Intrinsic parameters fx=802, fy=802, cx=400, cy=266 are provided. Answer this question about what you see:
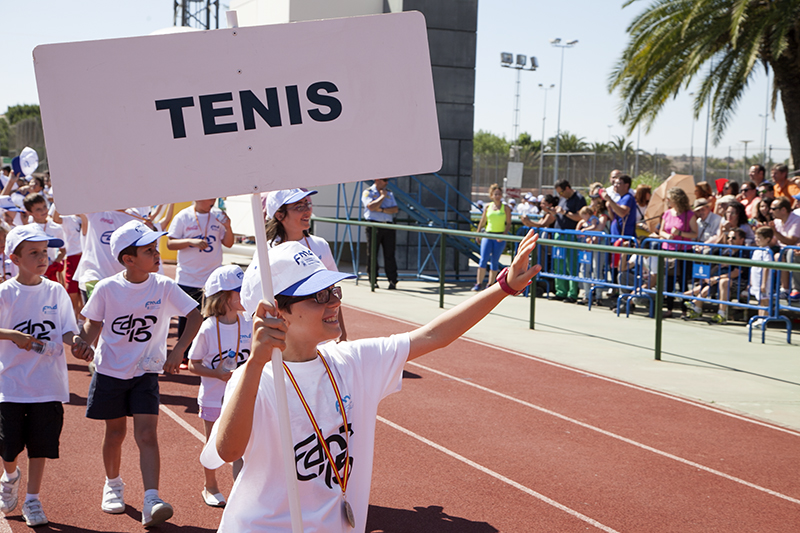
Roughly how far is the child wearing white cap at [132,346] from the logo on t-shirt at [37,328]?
0.21 meters

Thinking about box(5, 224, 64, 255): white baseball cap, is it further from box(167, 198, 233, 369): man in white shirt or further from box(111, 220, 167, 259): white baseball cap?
box(167, 198, 233, 369): man in white shirt

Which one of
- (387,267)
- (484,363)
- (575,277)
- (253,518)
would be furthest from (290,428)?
(387,267)

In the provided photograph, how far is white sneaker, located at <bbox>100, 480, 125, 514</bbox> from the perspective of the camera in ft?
15.9

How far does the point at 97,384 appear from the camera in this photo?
4.84 metres

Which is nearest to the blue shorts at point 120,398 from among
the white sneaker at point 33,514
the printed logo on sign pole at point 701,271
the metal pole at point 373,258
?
the white sneaker at point 33,514

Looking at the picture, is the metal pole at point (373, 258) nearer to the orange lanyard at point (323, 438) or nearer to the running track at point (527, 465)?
the running track at point (527, 465)

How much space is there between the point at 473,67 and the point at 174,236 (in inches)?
487

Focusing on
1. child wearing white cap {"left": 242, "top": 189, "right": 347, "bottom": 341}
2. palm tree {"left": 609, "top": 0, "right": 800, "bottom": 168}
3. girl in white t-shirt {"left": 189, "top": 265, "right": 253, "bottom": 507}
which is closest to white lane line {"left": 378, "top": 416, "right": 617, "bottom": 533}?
child wearing white cap {"left": 242, "top": 189, "right": 347, "bottom": 341}

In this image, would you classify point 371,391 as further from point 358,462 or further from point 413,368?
point 413,368

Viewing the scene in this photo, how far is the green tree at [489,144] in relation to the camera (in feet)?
417

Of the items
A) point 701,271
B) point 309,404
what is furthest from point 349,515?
point 701,271

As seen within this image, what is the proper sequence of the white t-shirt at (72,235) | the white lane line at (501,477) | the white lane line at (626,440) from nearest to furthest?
the white lane line at (501,477)
the white lane line at (626,440)
the white t-shirt at (72,235)

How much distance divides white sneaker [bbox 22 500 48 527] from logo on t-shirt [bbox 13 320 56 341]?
3.14ft

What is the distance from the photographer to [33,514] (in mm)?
4625
